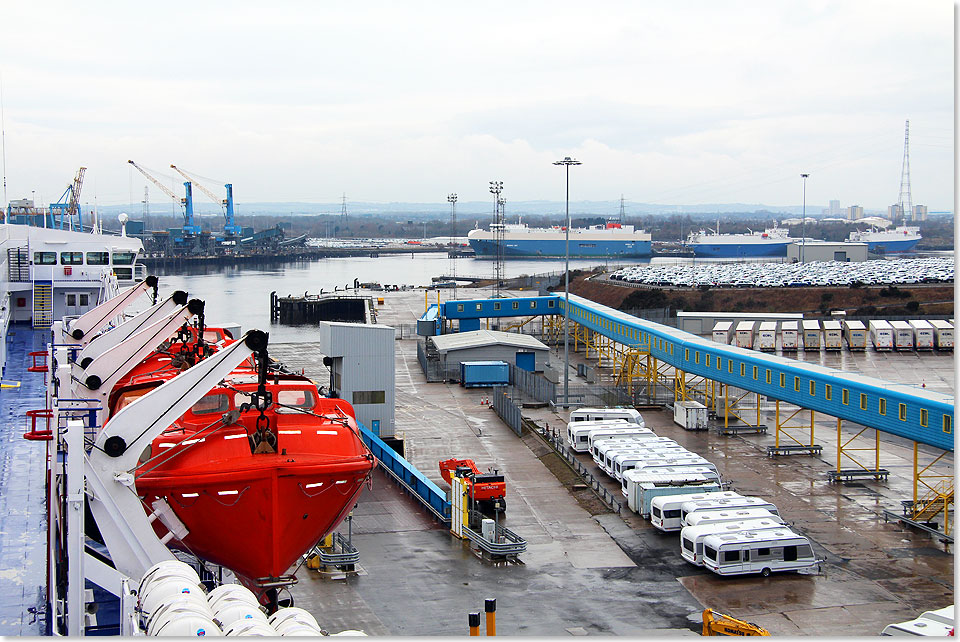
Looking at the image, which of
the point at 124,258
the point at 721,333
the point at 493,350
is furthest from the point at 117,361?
the point at 721,333

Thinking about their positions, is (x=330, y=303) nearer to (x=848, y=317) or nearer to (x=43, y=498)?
(x=848, y=317)

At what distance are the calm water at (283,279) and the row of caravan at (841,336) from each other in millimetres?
33198

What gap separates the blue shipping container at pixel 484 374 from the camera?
45.7 meters

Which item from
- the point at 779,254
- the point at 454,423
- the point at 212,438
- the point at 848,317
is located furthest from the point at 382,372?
the point at 779,254

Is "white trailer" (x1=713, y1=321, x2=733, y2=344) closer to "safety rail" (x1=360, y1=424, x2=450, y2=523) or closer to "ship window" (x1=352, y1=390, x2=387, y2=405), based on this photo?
"ship window" (x1=352, y1=390, x2=387, y2=405)

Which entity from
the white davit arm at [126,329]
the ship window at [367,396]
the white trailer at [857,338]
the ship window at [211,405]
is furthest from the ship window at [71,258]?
the white trailer at [857,338]

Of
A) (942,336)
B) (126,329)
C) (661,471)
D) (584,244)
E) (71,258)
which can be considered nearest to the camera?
(126,329)

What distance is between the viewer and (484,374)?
45969mm

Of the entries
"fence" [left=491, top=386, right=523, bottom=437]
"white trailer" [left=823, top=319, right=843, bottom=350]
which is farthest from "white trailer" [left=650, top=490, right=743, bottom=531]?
"white trailer" [left=823, top=319, right=843, bottom=350]

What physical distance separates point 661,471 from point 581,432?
236 inches

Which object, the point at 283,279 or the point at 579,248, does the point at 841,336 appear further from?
the point at 579,248

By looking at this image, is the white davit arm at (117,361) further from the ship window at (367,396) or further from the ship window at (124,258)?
the ship window at (124,258)

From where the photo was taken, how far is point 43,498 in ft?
45.4

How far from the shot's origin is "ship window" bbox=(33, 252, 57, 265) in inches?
1569
